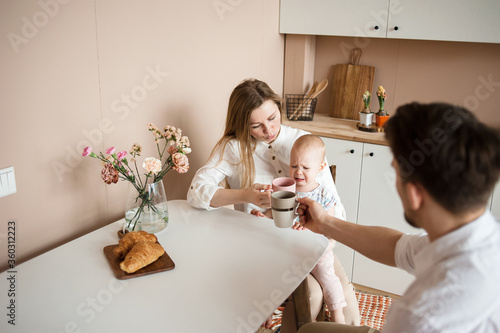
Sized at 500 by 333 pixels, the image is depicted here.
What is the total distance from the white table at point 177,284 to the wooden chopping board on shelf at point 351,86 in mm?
1633

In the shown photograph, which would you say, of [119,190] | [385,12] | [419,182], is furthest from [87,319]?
[385,12]

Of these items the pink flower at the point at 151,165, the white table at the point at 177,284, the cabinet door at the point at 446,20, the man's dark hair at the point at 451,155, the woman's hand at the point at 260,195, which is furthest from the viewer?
the cabinet door at the point at 446,20

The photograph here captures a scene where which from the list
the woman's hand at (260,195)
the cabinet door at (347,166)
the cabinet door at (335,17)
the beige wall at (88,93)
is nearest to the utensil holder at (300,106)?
the cabinet door at (347,166)

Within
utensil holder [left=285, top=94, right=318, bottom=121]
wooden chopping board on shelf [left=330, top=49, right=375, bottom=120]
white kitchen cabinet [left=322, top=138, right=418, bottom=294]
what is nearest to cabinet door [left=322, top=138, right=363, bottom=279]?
white kitchen cabinet [left=322, top=138, right=418, bottom=294]

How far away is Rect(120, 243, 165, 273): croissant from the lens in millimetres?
1351

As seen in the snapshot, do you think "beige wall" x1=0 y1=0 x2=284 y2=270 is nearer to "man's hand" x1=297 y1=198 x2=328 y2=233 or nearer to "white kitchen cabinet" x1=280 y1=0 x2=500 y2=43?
"white kitchen cabinet" x1=280 y1=0 x2=500 y2=43

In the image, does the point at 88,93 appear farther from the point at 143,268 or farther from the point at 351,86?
the point at 351,86

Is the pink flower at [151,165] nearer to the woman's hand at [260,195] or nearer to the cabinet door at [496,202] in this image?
the woman's hand at [260,195]

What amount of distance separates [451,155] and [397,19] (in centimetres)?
195

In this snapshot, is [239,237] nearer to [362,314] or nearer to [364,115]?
[362,314]

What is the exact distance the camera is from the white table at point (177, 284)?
117 cm

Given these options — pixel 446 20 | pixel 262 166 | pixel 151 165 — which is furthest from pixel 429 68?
pixel 151 165

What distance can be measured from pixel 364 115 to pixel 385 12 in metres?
0.61

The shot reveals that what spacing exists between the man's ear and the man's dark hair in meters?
0.01
